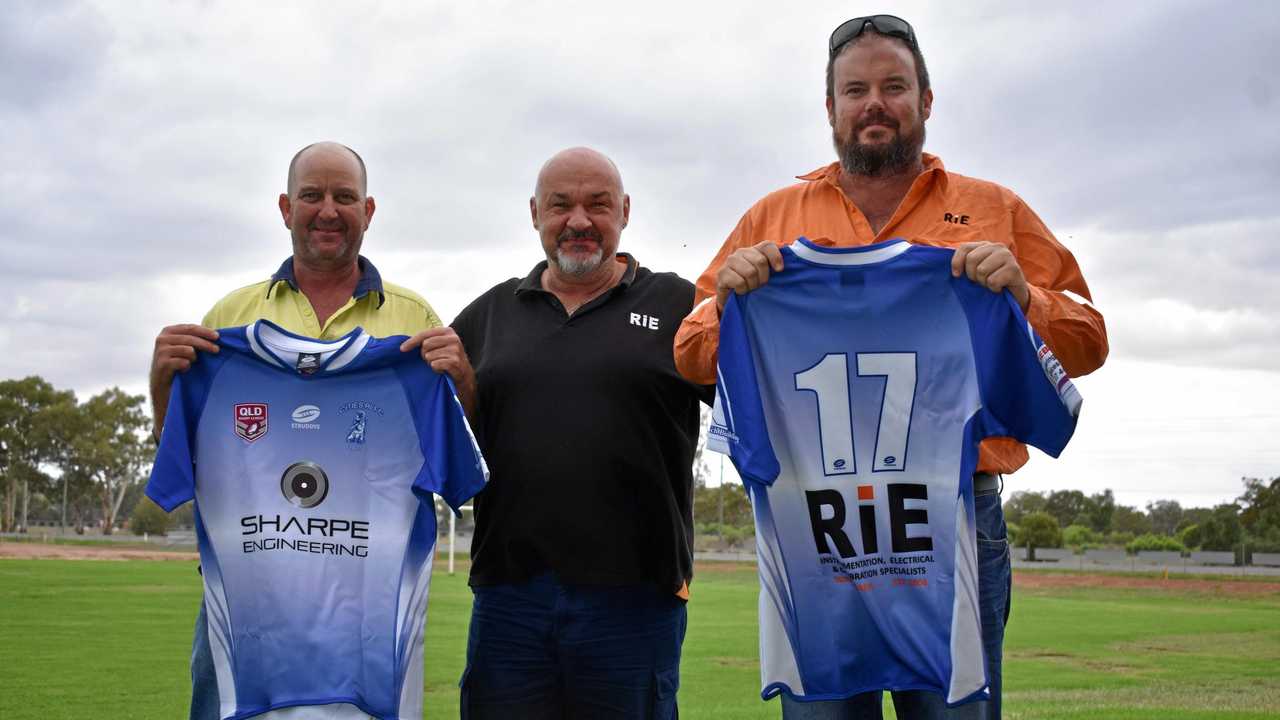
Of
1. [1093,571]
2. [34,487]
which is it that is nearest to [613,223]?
[1093,571]

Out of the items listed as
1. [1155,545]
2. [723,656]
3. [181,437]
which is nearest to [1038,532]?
A: [1155,545]

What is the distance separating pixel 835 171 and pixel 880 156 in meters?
0.26

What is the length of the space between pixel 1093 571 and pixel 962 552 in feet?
168

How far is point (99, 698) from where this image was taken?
10445 mm

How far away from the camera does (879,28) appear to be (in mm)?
3572

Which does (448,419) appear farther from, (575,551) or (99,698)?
(99,698)

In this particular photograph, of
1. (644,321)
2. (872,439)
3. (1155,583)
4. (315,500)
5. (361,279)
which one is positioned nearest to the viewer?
(872,439)

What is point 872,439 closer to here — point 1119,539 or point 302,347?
point 302,347

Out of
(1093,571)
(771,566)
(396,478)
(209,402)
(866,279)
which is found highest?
(866,279)

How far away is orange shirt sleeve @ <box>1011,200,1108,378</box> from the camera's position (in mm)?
3398

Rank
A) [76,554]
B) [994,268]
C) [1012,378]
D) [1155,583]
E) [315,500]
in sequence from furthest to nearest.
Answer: [76,554] → [1155,583] → [315,500] → [1012,378] → [994,268]

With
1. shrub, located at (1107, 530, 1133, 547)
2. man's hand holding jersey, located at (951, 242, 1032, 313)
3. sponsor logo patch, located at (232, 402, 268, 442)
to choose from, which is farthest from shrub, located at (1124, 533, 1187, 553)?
sponsor logo patch, located at (232, 402, 268, 442)

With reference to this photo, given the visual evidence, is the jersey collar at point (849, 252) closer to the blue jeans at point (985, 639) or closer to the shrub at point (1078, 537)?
the blue jeans at point (985, 639)

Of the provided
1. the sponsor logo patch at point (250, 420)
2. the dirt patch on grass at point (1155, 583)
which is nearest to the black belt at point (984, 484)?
the sponsor logo patch at point (250, 420)
